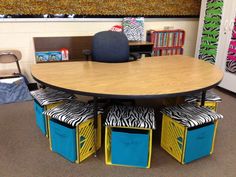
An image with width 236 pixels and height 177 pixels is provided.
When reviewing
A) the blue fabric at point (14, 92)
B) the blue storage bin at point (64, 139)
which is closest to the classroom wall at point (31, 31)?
the blue fabric at point (14, 92)

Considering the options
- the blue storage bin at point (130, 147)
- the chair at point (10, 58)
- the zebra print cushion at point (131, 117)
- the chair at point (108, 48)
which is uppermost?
the chair at point (108, 48)

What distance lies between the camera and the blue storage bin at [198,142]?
1.99 m

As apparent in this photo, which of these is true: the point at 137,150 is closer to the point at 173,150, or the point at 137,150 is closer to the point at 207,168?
the point at 173,150

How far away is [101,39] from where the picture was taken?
289 cm

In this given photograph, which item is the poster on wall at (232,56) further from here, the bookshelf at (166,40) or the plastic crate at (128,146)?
the plastic crate at (128,146)

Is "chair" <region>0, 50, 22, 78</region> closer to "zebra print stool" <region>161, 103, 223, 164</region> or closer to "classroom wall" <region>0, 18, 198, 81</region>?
"classroom wall" <region>0, 18, 198, 81</region>

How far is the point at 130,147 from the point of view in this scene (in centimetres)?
196

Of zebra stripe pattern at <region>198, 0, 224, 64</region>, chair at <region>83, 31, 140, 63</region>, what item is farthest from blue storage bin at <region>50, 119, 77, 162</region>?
zebra stripe pattern at <region>198, 0, 224, 64</region>

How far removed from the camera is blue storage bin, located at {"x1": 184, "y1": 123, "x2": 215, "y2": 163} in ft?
6.51

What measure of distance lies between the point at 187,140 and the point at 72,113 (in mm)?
1012

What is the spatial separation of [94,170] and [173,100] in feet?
4.55

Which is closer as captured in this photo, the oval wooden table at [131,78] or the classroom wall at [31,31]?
the oval wooden table at [131,78]

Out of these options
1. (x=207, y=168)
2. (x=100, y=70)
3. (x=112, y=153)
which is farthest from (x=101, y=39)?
(x=207, y=168)

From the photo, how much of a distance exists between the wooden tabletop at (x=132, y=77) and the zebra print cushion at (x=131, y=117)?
292 millimetres
